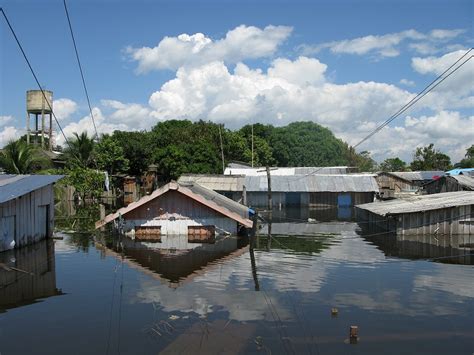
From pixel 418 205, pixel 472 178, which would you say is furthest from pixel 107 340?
pixel 472 178

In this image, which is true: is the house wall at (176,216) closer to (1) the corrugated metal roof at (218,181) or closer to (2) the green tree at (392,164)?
(1) the corrugated metal roof at (218,181)

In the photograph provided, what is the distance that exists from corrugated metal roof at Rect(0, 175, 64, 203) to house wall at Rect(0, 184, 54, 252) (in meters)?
0.52

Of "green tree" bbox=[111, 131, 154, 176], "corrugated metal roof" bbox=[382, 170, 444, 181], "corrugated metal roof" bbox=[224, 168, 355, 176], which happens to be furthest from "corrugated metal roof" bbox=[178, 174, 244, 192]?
"corrugated metal roof" bbox=[382, 170, 444, 181]

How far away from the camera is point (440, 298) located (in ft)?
45.6

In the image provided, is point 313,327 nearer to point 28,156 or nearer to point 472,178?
point 472,178

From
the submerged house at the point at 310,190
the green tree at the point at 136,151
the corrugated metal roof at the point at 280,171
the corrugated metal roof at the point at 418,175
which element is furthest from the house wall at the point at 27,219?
the corrugated metal roof at the point at 418,175

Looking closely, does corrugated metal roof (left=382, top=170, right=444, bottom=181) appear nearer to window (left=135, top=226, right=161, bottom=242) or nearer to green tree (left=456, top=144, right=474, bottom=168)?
green tree (left=456, top=144, right=474, bottom=168)

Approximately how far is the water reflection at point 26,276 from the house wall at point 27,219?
557mm

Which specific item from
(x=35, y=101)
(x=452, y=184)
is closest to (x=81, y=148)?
(x=35, y=101)

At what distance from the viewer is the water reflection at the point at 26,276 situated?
13.9 m

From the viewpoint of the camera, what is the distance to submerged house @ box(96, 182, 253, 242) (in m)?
25.0

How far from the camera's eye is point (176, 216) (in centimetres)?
2534

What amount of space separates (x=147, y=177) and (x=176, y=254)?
3751 cm

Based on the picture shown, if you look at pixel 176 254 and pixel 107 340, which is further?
pixel 176 254
